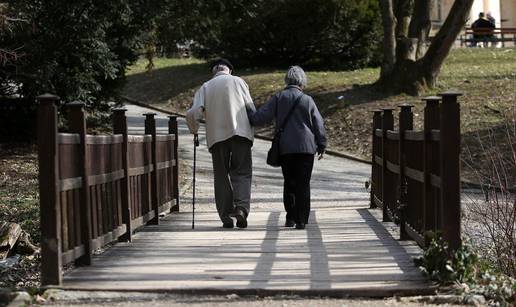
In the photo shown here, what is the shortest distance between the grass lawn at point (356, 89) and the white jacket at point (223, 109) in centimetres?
1049

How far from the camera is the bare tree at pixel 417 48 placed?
25281 mm

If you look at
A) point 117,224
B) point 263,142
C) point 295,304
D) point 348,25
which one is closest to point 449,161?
point 295,304

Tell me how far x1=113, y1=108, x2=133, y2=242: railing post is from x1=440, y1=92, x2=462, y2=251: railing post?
3526mm

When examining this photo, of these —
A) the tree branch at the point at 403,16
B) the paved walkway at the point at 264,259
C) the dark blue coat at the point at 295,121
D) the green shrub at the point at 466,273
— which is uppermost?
the tree branch at the point at 403,16

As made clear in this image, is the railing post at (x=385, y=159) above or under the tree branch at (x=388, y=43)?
under

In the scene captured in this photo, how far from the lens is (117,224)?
9336 mm

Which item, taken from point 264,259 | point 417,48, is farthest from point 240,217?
→ point 417,48

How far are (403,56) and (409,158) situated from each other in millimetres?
17090

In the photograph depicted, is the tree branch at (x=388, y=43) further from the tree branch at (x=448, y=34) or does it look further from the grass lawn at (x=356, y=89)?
the tree branch at (x=448, y=34)

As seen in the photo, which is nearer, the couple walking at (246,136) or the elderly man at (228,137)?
the couple walking at (246,136)

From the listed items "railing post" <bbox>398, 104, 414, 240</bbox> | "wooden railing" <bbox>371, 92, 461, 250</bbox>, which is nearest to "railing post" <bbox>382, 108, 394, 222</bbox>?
"wooden railing" <bbox>371, 92, 461, 250</bbox>

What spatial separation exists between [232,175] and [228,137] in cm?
49

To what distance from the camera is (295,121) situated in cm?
1074

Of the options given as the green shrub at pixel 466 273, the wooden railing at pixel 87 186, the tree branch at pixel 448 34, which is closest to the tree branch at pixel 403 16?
the tree branch at pixel 448 34
